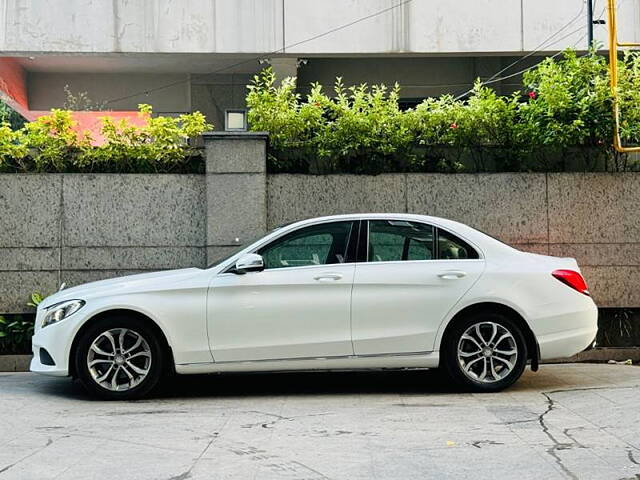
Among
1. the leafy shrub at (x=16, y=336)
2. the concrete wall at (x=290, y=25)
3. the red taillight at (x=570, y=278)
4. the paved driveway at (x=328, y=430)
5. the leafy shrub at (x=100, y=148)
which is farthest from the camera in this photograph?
the concrete wall at (x=290, y=25)

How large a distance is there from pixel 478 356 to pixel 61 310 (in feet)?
12.1

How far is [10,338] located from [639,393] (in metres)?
6.75

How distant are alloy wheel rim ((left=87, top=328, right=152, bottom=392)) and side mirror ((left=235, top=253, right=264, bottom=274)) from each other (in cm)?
104

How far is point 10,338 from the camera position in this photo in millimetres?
11141

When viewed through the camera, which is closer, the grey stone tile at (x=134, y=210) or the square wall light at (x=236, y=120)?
the grey stone tile at (x=134, y=210)

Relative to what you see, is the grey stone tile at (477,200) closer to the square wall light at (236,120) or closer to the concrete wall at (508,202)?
the concrete wall at (508,202)

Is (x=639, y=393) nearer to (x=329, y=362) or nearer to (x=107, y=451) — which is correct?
(x=329, y=362)

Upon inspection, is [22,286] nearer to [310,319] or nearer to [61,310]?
[61,310]

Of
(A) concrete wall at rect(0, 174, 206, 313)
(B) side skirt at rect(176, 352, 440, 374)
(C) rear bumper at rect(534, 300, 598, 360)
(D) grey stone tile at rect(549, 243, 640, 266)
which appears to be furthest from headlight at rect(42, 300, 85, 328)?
(D) grey stone tile at rect(549, 243, 640, 266)

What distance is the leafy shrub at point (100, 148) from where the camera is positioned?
11672 millimetres

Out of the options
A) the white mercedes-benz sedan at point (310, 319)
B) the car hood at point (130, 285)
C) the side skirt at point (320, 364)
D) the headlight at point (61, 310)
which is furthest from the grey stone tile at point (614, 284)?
the headlight at point (61, 310)

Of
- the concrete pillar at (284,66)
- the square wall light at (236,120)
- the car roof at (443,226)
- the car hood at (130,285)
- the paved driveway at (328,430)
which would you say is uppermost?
the concrete pillar at (284,66)

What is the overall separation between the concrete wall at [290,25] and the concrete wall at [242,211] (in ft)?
32.2

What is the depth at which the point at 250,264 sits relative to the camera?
8.56 m
